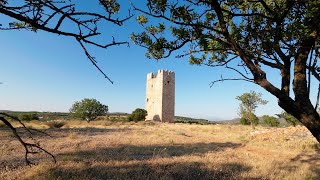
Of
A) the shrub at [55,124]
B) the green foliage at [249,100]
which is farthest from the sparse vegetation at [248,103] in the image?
the shrub at [55,124]

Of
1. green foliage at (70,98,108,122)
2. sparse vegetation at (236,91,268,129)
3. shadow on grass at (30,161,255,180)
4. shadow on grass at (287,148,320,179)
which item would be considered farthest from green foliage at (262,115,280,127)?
shadow on grass at (30,161,255,180)

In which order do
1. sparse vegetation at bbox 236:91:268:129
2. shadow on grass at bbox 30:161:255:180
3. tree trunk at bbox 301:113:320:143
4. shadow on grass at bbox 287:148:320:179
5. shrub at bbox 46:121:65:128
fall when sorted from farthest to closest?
sparse vegetation at bbox 236:91:268:129
shrub at bbox 46:121:65:128
shadow on grass at bbox 287:148:320:179
shadow on grass at bbox 30:161:255:180
tree trunk at bbox 301:113:320:143

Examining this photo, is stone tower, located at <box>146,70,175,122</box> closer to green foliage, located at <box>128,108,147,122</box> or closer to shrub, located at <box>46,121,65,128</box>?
green foliage, located at <box>128,108,147,122</box>

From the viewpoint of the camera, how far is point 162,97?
263ft

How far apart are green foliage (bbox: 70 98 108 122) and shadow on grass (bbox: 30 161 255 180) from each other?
68060 millimetres

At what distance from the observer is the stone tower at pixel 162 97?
80375 millimetres

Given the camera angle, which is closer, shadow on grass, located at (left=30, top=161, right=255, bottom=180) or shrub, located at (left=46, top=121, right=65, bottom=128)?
shadow on grass, located at (left=30, top=161, right=255, bottom=180)

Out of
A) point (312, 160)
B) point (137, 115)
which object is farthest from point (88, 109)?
point (312, 160)

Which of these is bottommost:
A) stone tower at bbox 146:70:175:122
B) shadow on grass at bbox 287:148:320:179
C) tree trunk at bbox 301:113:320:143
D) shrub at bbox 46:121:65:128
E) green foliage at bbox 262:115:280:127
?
shadow on grass at bbox 287:148:320:179

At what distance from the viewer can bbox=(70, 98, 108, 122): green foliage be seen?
7894cm

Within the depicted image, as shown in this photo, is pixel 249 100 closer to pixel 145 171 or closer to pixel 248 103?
pixel 248 103

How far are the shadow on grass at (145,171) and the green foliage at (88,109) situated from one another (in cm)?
6806

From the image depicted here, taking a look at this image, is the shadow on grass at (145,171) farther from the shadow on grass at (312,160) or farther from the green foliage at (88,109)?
the green foliage at (88,109)

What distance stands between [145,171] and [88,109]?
70.3 metres
